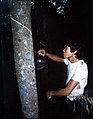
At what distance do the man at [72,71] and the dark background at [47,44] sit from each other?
0.17ft

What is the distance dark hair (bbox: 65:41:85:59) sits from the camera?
2.59 meters

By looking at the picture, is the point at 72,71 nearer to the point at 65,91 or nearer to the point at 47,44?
the point at 65,91

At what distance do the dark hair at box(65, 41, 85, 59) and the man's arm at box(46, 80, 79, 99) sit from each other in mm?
277

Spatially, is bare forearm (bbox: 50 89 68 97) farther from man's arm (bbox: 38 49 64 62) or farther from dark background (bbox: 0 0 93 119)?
man's arm (bbox: 38 49 64 62)

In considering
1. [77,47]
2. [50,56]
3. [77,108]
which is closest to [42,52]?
[50,56]

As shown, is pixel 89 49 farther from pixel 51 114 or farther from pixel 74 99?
pixel 51 114

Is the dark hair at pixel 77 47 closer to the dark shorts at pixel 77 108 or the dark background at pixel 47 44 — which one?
the dark background at pixel 47 44

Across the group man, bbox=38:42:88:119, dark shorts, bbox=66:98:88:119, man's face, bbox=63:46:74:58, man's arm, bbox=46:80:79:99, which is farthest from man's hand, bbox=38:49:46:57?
dark shorts, bbox=66:98:88:119

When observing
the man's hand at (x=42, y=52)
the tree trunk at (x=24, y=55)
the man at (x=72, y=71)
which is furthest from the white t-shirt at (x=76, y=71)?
the tree trunk at (x=24, y=55)

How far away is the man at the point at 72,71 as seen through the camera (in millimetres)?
2598

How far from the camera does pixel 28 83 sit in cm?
259

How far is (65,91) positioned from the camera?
2.64 m

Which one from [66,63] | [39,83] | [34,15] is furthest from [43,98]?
[34,15]

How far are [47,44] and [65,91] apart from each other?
516 millimetres
